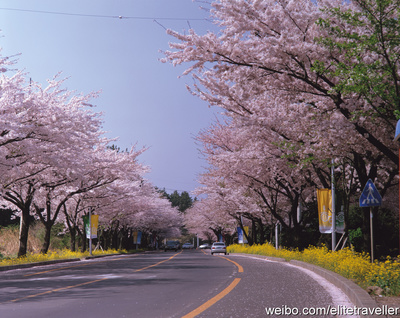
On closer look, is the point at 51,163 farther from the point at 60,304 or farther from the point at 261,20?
the point at 60,304

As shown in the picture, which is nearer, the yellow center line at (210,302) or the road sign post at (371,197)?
the yellow center line at (210,302)

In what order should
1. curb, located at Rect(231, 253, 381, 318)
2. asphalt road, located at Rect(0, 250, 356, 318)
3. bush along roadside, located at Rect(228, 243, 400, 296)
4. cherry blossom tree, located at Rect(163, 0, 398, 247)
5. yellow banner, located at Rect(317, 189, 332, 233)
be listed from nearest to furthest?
curb, located at Rect(231, 253, 381, 318)
asphalt road, located at Rect(0, 250, 356, 318)
bush along roadside, located at Rect(228, 243, 400, 296)
cherry blossom tree, located at Rect(163, 0, 398, 247)
yellow banner, located at Rect(317, 189, 332, 233)

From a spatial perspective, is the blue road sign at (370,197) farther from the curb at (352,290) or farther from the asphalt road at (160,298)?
the asphalt road at (160,298)

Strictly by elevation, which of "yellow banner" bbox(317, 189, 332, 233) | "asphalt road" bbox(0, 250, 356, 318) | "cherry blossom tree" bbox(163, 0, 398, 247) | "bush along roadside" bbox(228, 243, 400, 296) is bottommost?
"asphalt road" bbox(0, 250, 356, 318)

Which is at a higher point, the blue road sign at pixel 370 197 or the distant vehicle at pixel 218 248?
the blue road sign at pixel 370 197

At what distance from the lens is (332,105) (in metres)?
15.9

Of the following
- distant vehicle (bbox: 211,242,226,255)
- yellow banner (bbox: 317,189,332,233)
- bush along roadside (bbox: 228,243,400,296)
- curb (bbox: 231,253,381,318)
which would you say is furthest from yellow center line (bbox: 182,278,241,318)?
distant vehicle (bbox: 211,242,226,255)

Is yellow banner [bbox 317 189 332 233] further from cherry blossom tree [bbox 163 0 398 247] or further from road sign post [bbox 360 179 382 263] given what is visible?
road sign post [bbox 360 179 382 263]

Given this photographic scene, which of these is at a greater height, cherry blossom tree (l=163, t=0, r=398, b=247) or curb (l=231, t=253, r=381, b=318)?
cherry blossom tree (l=163, t=0, r=398, b=247)

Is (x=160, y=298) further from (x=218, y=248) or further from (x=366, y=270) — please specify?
(x=218, y=248)

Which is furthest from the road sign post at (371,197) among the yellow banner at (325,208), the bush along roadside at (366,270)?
the yellow banner at (325,208)

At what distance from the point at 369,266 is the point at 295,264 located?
11.3m

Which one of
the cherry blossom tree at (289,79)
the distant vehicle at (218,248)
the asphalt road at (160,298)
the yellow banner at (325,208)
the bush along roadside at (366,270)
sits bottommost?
the distant vehicle at (218,248)

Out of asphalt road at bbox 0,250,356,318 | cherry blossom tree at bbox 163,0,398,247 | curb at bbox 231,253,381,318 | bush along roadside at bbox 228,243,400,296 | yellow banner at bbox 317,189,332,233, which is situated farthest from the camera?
yellow banner at bbox 317,189,332,233
